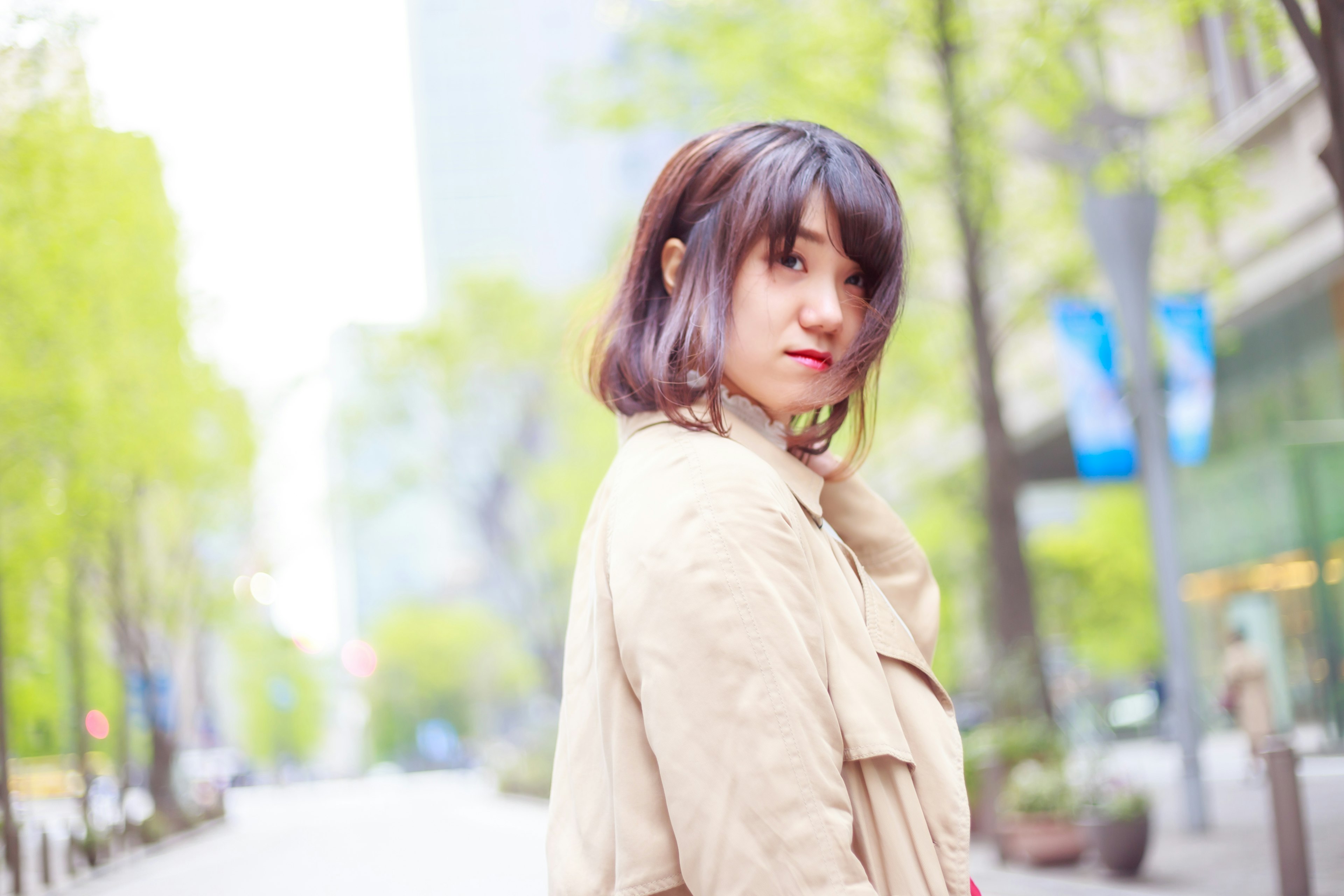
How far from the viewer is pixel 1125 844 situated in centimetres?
820

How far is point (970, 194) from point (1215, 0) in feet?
10.8

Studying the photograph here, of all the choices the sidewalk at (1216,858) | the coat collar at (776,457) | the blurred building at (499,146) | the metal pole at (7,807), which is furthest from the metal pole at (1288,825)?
the blurred building at (499,146)

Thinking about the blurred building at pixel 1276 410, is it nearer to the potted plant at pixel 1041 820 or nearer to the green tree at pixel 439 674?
the potted plant at pixel 1041 820

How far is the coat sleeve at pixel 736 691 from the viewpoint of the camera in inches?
47.0

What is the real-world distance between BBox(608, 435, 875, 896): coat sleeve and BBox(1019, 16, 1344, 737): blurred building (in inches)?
470

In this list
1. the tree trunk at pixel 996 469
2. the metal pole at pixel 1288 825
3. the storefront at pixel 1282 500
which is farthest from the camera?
the storefront at pixel 1282 500

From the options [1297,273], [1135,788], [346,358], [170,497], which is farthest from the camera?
[346,358]

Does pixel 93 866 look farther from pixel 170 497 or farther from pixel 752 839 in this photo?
pixel 752 839

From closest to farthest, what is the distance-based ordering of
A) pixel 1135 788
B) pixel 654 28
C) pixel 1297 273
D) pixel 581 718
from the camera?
1. pixel 581 718
2. pixel 1135 788
3. pixel 654 28
4. pixel 1297 273

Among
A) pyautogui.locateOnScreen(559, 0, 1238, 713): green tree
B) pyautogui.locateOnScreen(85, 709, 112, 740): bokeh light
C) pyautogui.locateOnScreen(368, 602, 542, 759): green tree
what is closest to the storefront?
pyautogui.locateOnScreen(559, 0, 1238, 713): green tree

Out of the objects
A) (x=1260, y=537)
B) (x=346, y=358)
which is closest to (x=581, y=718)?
(x=1260, y=537)

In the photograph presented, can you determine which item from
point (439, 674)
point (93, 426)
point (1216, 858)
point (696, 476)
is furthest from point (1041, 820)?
point (439, 674)

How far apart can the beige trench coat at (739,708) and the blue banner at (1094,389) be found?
39.8 feet

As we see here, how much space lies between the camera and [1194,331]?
43.3 ft
